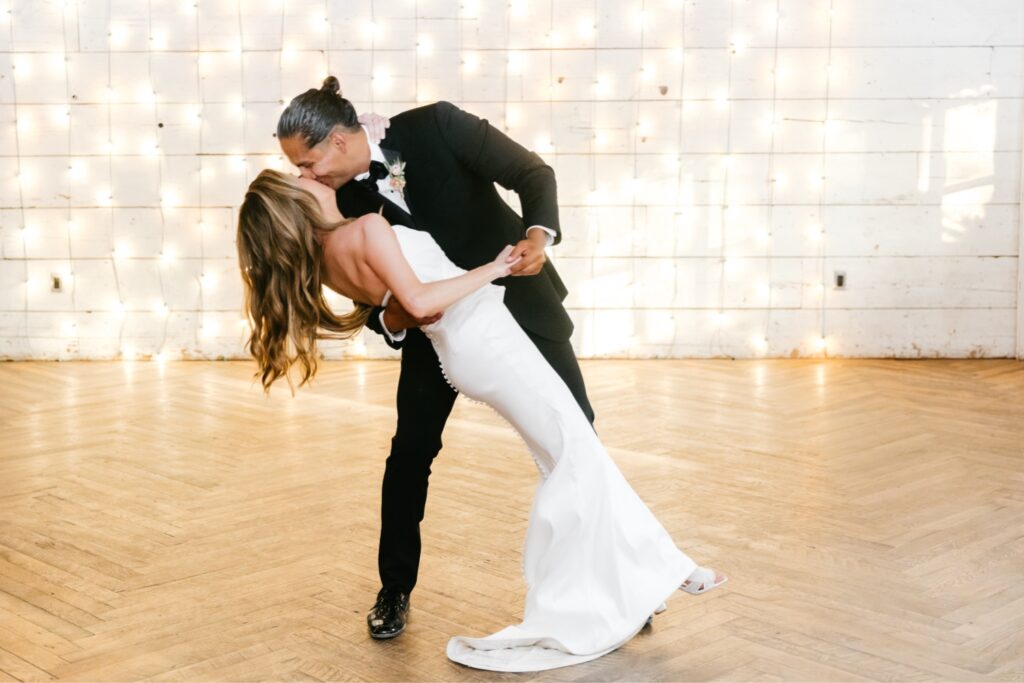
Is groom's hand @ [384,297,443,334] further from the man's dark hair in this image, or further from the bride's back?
the man's dark hair

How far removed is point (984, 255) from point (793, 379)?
144 cm

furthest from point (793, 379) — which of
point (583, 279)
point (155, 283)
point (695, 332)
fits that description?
point (155, 283)

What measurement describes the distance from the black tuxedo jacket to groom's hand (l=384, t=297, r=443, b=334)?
75mm

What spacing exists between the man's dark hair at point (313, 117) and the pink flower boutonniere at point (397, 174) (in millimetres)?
222

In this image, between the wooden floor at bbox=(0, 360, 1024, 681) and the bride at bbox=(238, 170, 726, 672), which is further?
the wooden floor at bbox=(0, 360, 1024, 681)

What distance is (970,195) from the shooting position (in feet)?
19.8

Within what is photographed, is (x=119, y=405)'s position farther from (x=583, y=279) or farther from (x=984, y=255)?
(x=984, y=255)

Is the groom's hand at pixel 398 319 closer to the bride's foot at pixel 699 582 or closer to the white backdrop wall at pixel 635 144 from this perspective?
the bride's foot at pixel 699 582

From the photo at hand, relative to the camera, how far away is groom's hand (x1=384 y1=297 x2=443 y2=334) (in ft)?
7.47

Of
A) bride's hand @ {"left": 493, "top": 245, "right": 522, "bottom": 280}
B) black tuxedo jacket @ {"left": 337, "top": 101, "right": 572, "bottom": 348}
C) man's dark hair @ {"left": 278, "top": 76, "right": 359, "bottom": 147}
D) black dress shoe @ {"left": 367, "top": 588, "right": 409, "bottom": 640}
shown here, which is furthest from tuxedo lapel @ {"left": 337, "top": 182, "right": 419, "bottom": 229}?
black dress shoe @ {"left": 367, "top": 588, "right": 409, "bottom": 640}

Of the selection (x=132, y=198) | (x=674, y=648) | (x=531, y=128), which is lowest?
(x=674, y=648)

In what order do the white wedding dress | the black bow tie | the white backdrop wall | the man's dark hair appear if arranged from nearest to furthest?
the man's dark hair → the white wedding dress → the black bow tie → the white backdrop wall

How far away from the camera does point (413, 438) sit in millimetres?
2459

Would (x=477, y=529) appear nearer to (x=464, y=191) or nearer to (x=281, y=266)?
(x=464, y=191)
